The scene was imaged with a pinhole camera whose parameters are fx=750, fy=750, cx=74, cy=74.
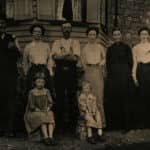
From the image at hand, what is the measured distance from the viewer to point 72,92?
13656mm

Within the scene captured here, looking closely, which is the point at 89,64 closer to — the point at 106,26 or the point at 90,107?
the point at 90,107

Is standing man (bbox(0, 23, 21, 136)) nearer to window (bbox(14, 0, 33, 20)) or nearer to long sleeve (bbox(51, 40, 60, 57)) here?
long sleeve (bbox(51, 40, 60, 57))

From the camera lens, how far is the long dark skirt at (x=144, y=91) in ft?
44.9

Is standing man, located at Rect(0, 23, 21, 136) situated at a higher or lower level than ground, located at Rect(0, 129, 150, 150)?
higher

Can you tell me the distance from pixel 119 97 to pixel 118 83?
0.30 m

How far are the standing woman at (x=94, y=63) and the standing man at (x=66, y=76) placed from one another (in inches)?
7.2

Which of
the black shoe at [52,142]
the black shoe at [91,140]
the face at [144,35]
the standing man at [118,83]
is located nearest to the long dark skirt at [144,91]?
the standing man at [118,83]

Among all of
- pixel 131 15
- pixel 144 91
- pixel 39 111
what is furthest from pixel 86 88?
pixel 131 15

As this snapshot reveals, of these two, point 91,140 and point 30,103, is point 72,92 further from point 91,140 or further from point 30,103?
point 91,140

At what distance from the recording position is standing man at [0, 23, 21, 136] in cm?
1321

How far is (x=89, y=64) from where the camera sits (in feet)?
44.7

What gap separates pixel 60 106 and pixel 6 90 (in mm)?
1062

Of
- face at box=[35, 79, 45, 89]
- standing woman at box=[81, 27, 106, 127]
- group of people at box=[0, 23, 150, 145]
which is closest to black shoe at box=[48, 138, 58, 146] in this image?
group of people at box=[0, 23, 150, 145]

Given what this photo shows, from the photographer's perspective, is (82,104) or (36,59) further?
(36,59)
